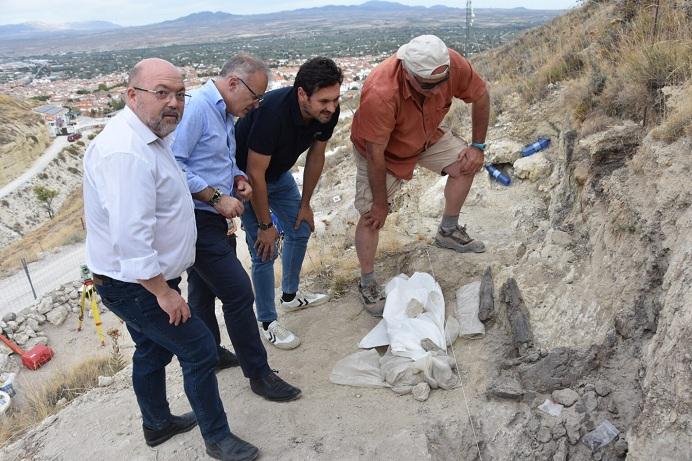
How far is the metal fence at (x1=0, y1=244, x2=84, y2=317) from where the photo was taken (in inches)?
494

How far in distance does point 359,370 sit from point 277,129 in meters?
1.55

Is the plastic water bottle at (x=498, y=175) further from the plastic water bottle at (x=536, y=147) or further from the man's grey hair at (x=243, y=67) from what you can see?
the man's grey hair at (x=243, y=67)

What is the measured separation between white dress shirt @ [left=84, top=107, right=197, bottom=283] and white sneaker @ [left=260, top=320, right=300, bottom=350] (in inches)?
60.7

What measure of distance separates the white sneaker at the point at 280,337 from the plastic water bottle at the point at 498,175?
3049mm

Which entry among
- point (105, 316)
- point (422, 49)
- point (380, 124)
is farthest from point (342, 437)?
point (105, 316)

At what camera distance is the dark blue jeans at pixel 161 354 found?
7.45 ft

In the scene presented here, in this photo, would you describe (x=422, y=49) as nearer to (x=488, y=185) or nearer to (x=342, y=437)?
(x=342, y=437)

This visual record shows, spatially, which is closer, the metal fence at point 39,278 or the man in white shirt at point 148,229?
the man in white shirt at point 148,229

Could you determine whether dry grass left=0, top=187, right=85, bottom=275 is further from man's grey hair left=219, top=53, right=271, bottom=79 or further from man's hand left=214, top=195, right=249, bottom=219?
man's grey hair left=219, top=53, right=271, bottom=79

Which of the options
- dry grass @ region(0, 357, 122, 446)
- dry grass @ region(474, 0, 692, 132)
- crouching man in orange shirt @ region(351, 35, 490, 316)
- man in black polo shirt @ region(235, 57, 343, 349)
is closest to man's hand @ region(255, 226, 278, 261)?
man in black polo shirt @ region(235, 57, 343, 349)

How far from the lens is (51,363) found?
9.30 m

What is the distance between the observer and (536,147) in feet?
18.3

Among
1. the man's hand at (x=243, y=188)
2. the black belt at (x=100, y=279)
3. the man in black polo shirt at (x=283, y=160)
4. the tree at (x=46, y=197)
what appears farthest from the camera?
the tree at (x=46, y=197)

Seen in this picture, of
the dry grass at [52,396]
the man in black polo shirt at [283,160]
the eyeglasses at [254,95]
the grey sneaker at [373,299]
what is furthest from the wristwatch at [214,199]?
the dry grass at [52,396]
